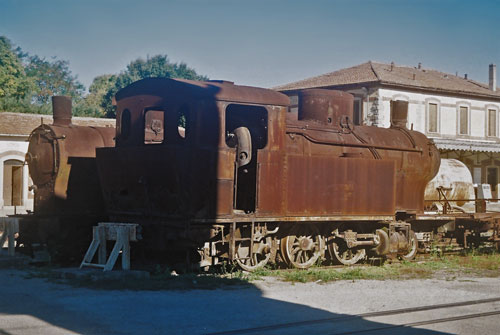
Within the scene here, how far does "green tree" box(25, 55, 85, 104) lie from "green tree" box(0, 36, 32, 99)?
36.0 feet

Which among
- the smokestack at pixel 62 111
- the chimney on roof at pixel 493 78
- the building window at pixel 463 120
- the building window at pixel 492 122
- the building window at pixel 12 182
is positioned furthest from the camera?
the chimney on roof at pixel 493 78

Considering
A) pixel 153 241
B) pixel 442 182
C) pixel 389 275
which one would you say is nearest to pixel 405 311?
pixel 389 275

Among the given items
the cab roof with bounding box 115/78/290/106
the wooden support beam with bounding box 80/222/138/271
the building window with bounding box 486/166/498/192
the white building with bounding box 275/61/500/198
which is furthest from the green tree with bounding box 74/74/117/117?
the cab roof with bounding box 115/78/290/106

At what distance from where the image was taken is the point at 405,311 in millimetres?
8094

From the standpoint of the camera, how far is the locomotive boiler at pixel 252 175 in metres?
10.5

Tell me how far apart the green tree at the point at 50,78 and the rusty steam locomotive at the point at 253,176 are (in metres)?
50.5

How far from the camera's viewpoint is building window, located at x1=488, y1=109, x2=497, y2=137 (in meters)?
40.6

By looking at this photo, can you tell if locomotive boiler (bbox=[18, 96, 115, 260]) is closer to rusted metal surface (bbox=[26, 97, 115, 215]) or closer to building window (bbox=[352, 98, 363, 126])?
rusted metal surface (bbox=[26, 97, 115, 215])

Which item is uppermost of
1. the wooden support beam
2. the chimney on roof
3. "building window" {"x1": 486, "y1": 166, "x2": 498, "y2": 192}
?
the chimney on roof

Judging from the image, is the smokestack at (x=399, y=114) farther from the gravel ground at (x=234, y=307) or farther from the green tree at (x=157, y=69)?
the green tree at (x=157, y=69)

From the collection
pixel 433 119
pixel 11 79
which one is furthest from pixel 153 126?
pixel 11 79

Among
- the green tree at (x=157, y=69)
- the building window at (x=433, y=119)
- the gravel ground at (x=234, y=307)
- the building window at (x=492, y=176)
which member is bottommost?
Result: the gravel ground at (x=234, y=307)

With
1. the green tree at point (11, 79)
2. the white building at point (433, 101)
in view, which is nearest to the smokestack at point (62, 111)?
the white building at point (433, 101)

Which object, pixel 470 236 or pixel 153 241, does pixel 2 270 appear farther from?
pixel 470 236
